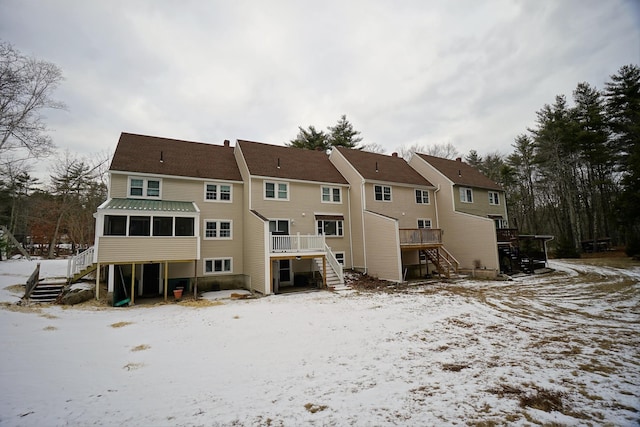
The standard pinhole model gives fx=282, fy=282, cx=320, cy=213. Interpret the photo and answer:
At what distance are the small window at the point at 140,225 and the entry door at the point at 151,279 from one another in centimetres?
250

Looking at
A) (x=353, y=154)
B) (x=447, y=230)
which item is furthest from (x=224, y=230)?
A: (x=447, y=230)

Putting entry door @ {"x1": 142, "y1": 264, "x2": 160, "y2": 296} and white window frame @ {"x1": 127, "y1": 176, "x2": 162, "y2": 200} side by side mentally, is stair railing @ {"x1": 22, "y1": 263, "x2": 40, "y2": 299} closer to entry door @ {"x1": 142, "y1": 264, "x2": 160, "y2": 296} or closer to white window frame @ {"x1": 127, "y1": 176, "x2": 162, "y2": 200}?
entry door @ {"x1": 142, "y1": 264, "x2": 160, "y2": 296}

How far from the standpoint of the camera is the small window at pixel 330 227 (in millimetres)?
19562

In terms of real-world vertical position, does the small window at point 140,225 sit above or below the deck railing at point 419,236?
above

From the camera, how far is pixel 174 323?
30.9 ft

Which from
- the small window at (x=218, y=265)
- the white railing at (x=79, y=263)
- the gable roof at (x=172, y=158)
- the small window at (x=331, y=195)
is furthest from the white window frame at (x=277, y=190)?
the white railing at (x=79, y=263)

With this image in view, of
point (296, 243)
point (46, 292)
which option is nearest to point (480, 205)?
point (296, 243)

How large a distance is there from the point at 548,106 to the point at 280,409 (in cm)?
4660

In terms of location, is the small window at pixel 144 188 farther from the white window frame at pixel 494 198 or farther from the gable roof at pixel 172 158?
the white window frame at pixel 494 198

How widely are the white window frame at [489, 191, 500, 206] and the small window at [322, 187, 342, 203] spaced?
14882 mm

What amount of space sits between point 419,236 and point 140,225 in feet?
53.9

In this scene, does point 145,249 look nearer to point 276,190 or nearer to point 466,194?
point 276,190

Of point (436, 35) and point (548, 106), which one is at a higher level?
point (548, 106)

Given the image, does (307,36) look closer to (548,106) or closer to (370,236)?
(370,236)
